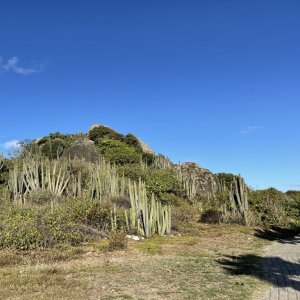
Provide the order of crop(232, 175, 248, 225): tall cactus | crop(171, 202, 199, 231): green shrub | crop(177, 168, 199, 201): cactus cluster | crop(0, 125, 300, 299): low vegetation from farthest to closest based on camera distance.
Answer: crop(177, 168, 199, 201): cactus cluster → crop(232, 175, 248, 225): tall cactus → crop(171, 202, 199, 231): green shrub → crop(0, 125, 300, 299): low vegetation

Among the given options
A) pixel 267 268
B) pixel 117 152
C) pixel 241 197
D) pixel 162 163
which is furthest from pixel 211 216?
pixel 117 152

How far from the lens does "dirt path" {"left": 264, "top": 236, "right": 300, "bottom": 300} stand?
21.3 feet

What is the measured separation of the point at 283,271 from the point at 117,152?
25579mm

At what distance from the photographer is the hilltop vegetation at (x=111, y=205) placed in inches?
440

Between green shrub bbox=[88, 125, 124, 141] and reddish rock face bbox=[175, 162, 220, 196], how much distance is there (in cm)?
1090

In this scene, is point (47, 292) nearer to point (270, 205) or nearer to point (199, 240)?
point (199, 240)

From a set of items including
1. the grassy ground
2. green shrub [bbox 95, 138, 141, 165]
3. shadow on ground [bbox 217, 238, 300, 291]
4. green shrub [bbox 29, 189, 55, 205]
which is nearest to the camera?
the grassy ground

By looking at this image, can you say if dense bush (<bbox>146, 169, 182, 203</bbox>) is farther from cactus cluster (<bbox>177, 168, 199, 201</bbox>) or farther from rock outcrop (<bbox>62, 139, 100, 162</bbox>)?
rock outcrop (<bbox>62, 139, 100, 162</bbox>)

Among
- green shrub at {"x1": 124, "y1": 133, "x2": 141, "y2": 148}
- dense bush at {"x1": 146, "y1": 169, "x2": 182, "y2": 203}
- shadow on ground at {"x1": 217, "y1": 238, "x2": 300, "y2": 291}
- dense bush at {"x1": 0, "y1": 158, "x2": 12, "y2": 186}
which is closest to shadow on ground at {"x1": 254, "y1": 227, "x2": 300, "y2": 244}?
shadow on ground at {"x1": 217, "y1": 238, "x2": 300, "y2": 291}

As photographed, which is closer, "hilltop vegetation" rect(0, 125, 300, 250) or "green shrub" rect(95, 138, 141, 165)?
"hilltop vegetation" rect(0, 125, 300, 250)

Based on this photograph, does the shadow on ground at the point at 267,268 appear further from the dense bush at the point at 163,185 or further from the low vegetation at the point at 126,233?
the dense bush at the point at 163,185

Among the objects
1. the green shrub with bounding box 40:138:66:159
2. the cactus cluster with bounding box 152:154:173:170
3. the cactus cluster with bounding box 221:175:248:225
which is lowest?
the cactus cluster with bounding box 221:175:248:225

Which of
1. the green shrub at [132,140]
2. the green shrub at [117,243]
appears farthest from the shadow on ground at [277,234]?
the green shrub at [132,140]

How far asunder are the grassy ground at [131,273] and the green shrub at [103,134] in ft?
93.9
